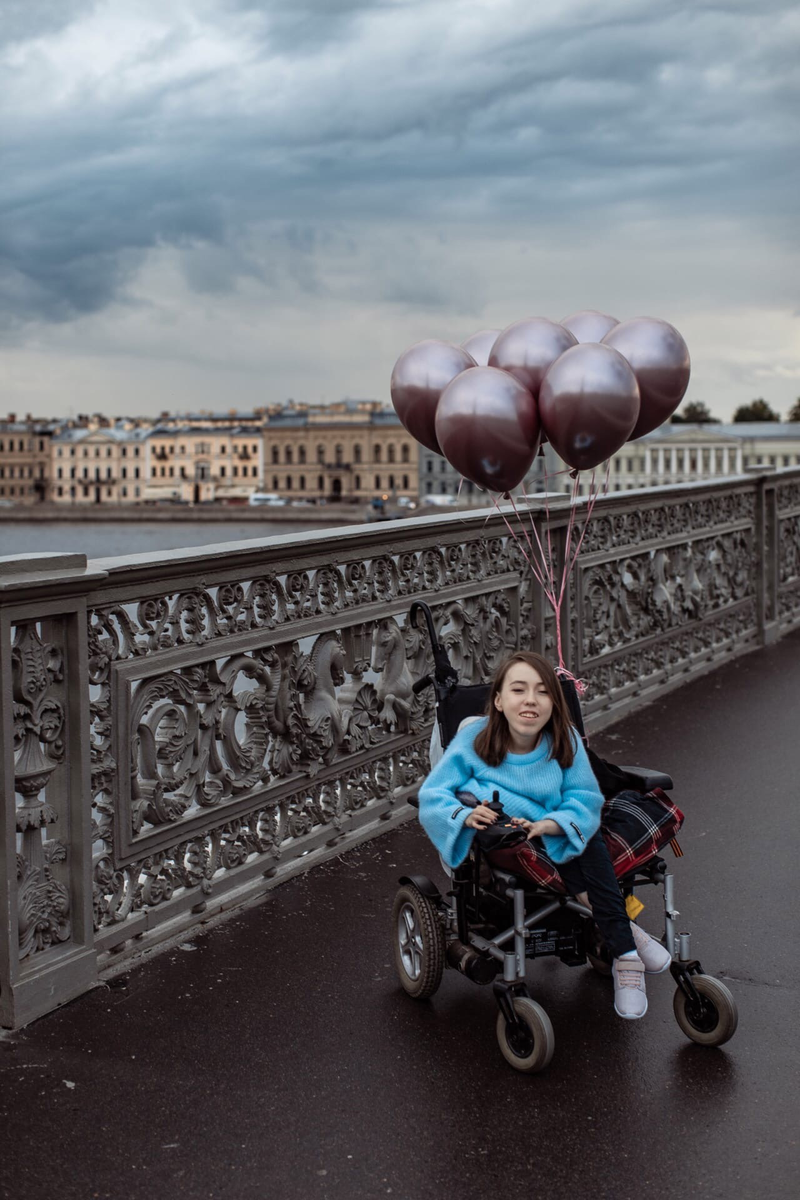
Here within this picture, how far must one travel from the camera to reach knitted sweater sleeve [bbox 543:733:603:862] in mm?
3477

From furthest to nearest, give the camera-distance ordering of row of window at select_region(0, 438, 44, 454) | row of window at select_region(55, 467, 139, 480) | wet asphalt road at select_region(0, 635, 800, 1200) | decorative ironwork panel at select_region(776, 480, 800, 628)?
row of window at select_region(0, 438, 44, 454) < row of window at select_region(55, 467, 139, 480) < decorative ironwork panel at select_region(776, 480, 800, 628) < wet asphalt road at select_region(0, 635, 800, 1200)

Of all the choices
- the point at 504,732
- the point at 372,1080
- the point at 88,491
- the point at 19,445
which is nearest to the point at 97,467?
the point at 88,491

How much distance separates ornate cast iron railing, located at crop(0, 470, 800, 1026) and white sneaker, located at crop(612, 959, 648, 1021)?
141 cm

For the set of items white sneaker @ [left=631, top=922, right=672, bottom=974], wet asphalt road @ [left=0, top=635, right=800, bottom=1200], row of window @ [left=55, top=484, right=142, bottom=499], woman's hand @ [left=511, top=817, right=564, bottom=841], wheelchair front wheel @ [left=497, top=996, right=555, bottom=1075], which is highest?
woman's hand @ [left=511, top=817, right=564, bottom=841]

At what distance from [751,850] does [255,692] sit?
192cm

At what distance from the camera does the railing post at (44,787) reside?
354 cm

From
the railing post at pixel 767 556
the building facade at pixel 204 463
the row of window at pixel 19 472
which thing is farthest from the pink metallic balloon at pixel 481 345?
the row of window at pixel 19 472

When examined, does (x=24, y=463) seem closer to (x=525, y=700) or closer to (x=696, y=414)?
(x=696, y=414)

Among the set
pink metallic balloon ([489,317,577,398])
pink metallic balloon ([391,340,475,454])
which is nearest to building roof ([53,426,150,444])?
pink metallic balloon ([391,340,475,454])

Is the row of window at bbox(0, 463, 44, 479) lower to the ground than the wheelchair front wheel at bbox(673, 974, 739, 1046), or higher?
higher

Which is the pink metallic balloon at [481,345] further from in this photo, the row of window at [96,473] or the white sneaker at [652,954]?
the row of window at [96,473]

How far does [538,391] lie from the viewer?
4.72m

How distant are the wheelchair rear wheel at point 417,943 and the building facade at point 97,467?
174 meters

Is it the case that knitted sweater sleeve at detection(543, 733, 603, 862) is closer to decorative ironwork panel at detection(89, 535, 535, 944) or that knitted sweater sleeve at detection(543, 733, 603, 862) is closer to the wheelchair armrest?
the wheelchair armrest
